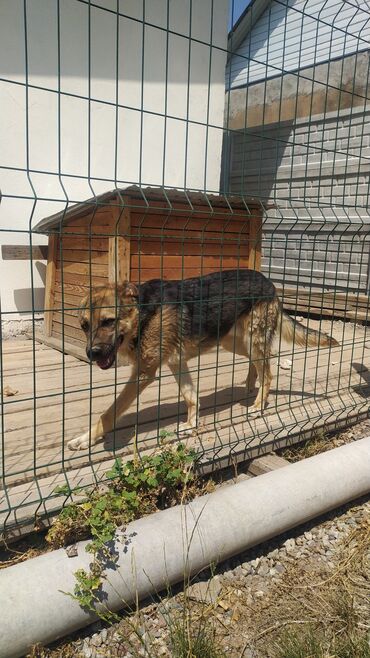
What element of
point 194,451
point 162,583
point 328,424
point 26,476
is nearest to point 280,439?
point 328,424

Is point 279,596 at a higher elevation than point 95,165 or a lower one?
lower

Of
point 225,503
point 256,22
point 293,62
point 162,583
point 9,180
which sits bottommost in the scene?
point 162,583

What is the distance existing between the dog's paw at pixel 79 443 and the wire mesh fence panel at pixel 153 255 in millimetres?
10

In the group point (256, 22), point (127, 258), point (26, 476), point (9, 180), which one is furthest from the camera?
point (256, 22)

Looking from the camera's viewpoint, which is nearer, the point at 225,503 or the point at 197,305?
the point at 225,503

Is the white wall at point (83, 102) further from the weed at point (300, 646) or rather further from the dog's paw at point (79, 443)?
the weed at point (300, 646)

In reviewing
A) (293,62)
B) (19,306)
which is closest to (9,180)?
(19,306)

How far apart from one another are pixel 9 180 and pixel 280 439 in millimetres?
5257

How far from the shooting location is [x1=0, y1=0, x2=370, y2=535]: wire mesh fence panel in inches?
126

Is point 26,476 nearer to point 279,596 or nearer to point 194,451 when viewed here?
point 194,451

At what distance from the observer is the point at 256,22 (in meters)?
11.9

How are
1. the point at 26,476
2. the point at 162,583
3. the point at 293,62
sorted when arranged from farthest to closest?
1. the point at 293,62
2. the point at 26,476
3. the point at 162,583

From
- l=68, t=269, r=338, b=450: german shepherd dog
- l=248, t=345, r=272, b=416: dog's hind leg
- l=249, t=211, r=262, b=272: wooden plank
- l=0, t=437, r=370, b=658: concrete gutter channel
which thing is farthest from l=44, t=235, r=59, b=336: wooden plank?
l=0, t=437, r=370, b=658: concrete gutter channel

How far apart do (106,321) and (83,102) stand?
16.6 feet
